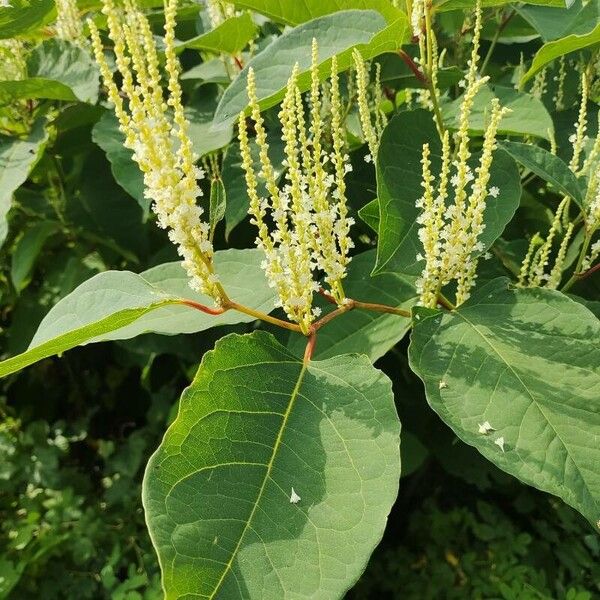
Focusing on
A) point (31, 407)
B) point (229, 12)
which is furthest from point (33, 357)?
point (31, 407)

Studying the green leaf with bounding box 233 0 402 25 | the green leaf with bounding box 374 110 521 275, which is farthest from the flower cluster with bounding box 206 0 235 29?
the green leaf with bounding box 374 110 521 275

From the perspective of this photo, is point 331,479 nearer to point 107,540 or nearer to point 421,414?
point 421,414

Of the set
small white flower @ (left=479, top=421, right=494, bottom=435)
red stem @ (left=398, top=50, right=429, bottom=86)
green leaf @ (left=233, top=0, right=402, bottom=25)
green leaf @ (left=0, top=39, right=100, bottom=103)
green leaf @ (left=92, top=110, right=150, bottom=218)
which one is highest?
green leaf @ (left=233, top=0, right=402, bottom=25)

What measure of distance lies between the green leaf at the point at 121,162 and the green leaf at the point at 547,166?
66 cm

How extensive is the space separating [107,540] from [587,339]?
1.65 meters

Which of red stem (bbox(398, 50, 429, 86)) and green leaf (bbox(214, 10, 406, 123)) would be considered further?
red stem (bbox(398, 50, 429, 86))

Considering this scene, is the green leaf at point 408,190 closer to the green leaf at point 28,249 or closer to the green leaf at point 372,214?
the green leaf at point 372,214

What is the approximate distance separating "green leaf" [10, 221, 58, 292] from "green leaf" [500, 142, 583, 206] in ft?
3.90

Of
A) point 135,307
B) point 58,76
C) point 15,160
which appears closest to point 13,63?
point 58,76

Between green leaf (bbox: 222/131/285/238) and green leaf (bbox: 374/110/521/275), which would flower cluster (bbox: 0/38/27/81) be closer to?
green leaf (bbox: 222/131/285/238)

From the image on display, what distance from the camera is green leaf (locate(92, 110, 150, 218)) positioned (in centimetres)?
131

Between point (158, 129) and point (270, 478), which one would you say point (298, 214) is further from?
point (270, 478)

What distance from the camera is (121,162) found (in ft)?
4.42

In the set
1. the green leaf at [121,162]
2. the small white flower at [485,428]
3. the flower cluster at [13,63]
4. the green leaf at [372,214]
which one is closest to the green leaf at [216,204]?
the green leaf at [372,214]
